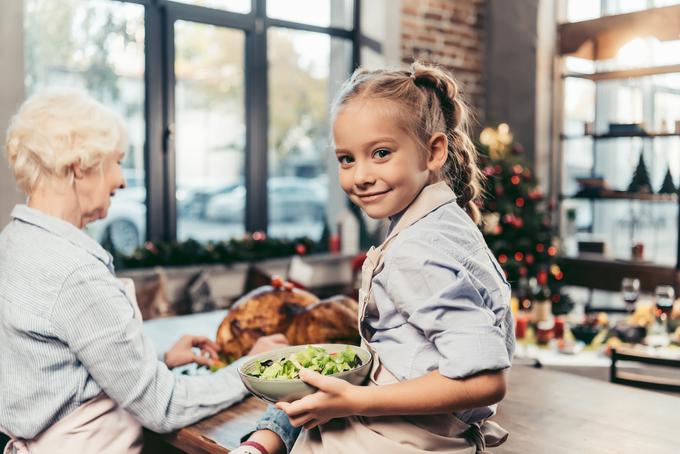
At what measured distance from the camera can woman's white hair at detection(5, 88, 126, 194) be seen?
→ 61.0 inches

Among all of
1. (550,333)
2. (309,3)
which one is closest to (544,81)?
(309,3)

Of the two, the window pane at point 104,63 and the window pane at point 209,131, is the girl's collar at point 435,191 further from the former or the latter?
the window pane at point 209,131

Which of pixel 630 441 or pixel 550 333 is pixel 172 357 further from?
pixel 550 333

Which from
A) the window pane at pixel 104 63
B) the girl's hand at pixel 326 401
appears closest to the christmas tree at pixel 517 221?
the window pane at pixel 104 63

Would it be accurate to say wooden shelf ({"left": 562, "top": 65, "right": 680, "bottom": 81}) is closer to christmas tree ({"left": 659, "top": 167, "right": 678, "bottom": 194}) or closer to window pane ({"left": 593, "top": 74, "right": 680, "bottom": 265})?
window pane ({"left": 593, "top": 74, "right": 680, "bottom": 265})

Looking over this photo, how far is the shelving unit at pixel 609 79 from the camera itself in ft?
17.9

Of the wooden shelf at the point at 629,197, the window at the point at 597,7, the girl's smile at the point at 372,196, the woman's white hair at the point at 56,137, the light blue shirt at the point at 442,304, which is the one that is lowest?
the light blue shirt at the point at 442,304

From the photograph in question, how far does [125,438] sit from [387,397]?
755mm

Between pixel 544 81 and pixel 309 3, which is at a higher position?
pixel 309 3

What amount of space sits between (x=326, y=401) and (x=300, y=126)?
4.35 meters

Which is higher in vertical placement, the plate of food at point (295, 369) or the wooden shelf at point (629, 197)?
the wooden shelf at point (629, 197)

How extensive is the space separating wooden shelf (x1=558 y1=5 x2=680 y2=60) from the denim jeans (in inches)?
201

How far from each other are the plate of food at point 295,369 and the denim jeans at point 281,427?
0.11 metres

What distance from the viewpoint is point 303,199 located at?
17.6 ft
